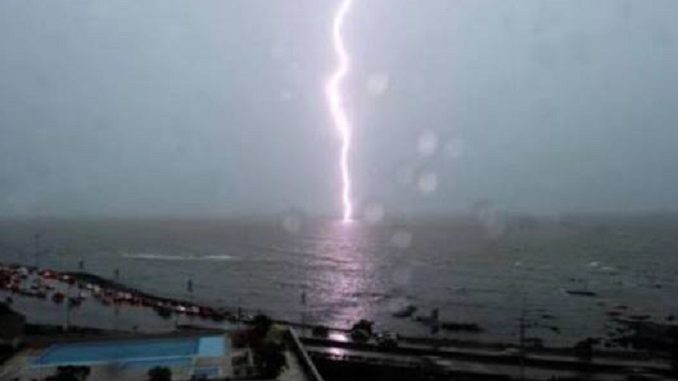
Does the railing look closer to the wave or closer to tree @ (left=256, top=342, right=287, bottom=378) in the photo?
tree @ (left=256, top=342, right=287, bottom=378)

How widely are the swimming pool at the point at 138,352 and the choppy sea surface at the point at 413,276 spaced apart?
30.8 m

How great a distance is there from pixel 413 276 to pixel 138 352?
234 feet

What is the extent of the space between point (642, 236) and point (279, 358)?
567ft

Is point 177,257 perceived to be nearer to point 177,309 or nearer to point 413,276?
point 413,276

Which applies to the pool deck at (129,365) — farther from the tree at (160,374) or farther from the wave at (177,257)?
the wave at (177,257)

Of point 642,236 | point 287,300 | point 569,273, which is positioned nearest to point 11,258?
point 287,300

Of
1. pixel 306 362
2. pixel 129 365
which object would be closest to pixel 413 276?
pixel 306 362

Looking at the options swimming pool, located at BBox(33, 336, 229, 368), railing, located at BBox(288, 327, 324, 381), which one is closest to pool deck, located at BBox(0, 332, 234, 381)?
swimming pool, located at BBox(33, 336, 229, 368)

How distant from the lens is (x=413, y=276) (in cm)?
9431

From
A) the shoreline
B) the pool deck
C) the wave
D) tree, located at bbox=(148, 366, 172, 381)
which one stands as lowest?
tree, located at bbox=(148, 366, 172, 381)

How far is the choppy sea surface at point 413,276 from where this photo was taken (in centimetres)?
6309

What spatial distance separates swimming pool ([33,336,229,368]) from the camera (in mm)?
23562

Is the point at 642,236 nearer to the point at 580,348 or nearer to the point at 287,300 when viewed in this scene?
the point at 287,300

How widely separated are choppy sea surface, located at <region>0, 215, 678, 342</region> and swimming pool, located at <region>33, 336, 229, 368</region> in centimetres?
3079
